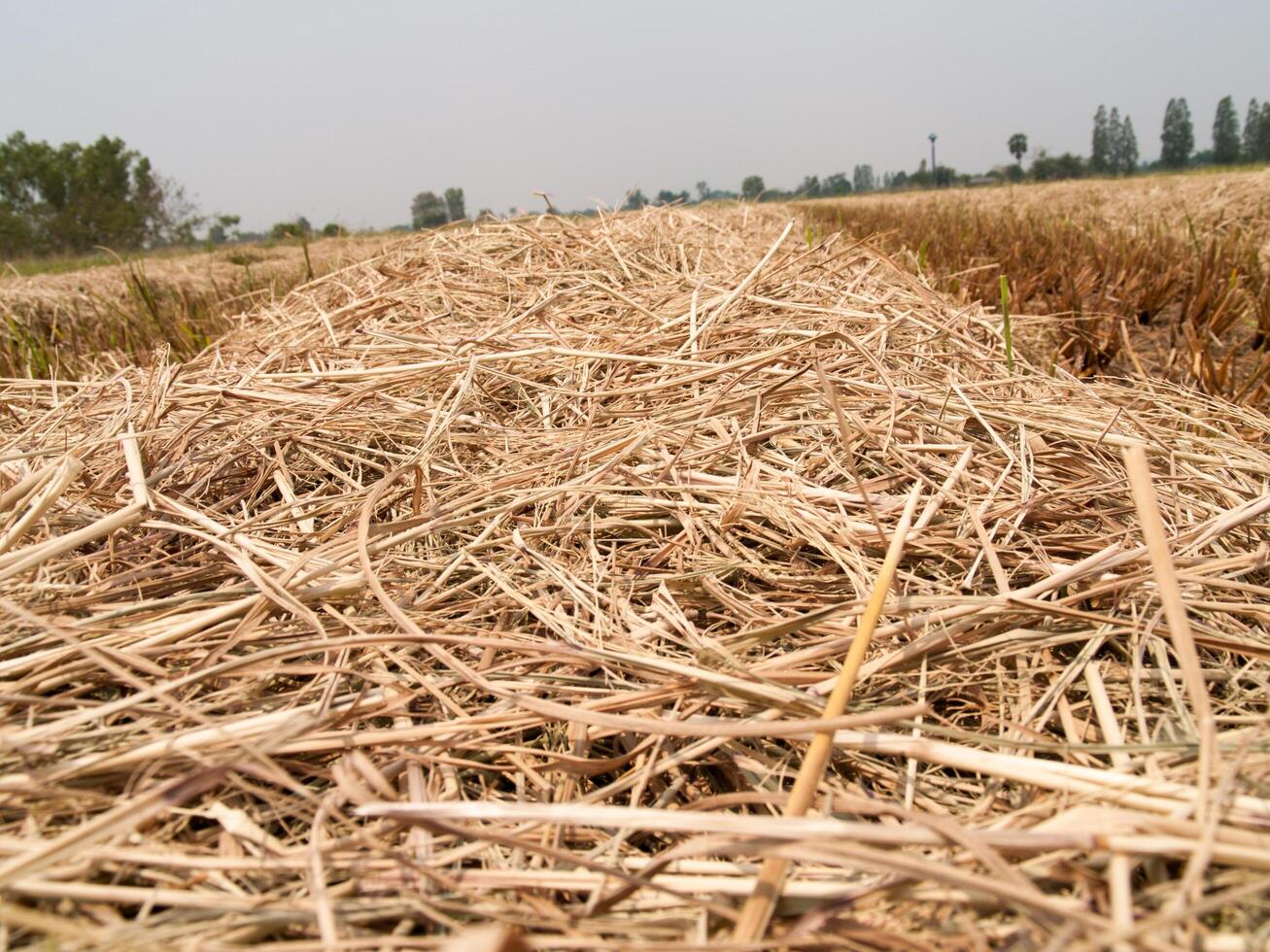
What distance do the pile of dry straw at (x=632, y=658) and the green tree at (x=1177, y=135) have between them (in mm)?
86110

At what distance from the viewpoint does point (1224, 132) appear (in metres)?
65.6

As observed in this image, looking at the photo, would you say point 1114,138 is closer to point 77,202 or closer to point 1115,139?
point 1115,139

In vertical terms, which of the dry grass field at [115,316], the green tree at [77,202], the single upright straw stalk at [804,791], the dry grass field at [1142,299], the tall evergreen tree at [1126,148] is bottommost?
the single upright straw stalk at [804,791]

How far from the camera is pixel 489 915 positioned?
597mm

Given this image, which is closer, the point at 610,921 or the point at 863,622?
the point at 610,921

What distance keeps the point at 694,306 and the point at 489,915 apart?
1.51 metres

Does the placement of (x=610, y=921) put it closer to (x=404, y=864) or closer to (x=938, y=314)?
(x=404, y=864)

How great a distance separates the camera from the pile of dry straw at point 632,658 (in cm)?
58

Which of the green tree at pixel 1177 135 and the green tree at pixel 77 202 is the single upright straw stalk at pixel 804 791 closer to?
the green tree at pixel 77 202

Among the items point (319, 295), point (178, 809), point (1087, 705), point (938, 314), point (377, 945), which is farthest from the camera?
point (319, 295)

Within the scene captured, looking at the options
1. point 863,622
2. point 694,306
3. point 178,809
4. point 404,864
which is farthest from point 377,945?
point 694,306

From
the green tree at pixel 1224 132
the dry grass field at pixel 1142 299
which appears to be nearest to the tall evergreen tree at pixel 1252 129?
the green tree at pixel 1224 132

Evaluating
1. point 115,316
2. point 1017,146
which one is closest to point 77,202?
point 115,316

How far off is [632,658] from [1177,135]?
3594 inches
